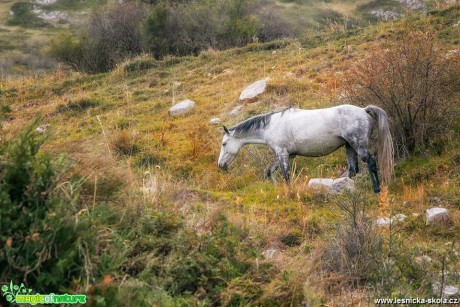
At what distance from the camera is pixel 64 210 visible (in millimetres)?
3625

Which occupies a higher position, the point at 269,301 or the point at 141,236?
the point at 141,236

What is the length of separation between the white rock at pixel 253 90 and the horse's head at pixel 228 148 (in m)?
4.33

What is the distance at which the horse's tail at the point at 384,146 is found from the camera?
27.3 ft

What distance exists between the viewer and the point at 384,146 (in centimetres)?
838

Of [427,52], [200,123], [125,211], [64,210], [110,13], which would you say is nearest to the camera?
[64,210]

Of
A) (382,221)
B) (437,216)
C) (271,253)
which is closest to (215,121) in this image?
(382,221)

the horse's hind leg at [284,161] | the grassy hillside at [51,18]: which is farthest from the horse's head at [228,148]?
the grassy hillside at [51,18]

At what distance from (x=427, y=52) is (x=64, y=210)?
7.88 metres

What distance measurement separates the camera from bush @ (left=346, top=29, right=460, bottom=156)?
9.22 metres

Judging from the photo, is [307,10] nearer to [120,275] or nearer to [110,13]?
[110,13]

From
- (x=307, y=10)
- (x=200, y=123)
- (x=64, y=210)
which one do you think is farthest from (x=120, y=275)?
(x=307, y=10)

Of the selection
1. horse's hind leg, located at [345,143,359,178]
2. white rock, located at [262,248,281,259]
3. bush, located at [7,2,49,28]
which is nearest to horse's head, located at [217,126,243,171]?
horse's hind leg, located at [345,143,359,178]

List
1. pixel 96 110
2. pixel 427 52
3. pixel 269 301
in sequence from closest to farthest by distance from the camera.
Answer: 1. pixel 269 301
2. pixel 427 52
3. pixel 96 110

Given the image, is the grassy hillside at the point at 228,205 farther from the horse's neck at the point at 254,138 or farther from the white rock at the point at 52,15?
the white rock at the point at 52,15
